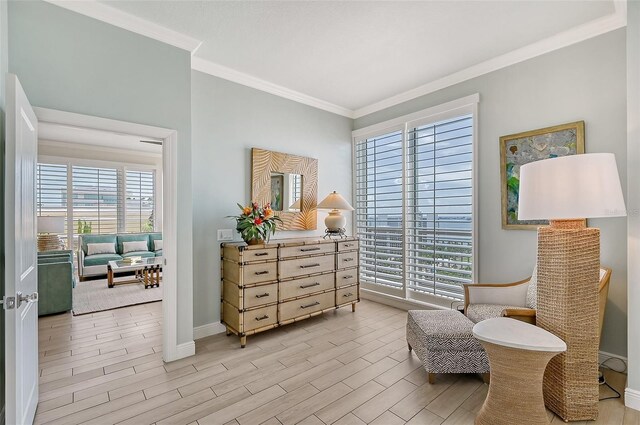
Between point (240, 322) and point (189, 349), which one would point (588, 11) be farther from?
point (189, 349)

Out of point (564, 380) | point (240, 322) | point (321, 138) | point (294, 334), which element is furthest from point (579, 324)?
point (321, 138)

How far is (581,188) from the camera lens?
5.58 ft

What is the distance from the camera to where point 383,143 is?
4367 mm

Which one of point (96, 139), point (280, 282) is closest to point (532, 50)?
point (280, 282)

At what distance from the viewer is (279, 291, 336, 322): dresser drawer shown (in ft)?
10.7

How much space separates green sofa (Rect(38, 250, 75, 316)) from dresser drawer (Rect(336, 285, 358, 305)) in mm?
3568

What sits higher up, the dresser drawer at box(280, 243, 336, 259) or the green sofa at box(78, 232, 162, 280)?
the dresser drawer at box(280, 243, 336, 259)

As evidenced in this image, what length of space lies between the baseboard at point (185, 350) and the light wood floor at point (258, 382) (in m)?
0.07

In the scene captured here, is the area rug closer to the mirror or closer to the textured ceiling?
the mirror

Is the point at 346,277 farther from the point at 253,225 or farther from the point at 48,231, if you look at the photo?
the point at 48,231

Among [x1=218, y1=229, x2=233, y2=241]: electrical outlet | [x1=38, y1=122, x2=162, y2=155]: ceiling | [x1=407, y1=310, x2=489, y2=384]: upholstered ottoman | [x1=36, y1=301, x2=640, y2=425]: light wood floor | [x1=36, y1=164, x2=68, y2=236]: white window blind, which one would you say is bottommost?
[x1=36, y1=301, x2=640, y2=425]: light wood floor

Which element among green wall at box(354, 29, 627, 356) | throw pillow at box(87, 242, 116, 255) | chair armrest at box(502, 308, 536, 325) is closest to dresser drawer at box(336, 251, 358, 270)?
green wall at box(354, 29, 627, 356)

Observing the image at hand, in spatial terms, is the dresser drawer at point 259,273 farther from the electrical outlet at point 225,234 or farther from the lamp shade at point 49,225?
the lamp shade at point 49,225

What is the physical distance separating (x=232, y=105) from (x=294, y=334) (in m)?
2.67
